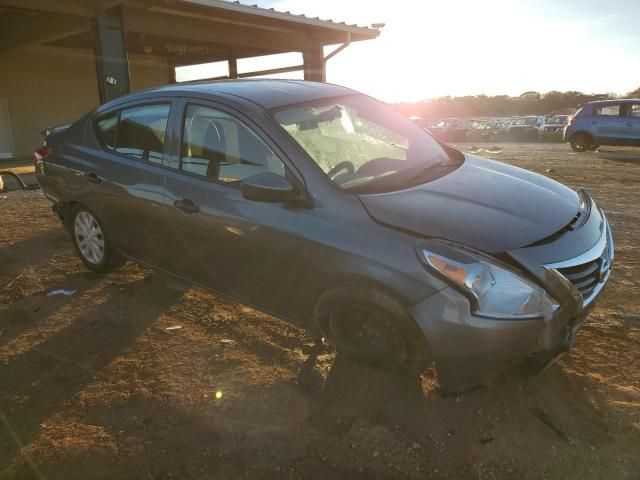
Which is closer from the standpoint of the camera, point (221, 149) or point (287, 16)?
point (221, 149)

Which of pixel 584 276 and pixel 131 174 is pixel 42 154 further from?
pixel 584 276

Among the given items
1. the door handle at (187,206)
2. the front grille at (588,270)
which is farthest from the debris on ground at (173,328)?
the front grille at (588,270)

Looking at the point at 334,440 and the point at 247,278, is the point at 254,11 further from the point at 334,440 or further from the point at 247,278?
the point at 334,440

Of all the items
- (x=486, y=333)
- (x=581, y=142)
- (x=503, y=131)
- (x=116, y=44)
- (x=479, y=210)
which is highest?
(x=116, y=44)

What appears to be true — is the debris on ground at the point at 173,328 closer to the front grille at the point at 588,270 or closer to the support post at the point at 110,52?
the front grille at the point at 588,270

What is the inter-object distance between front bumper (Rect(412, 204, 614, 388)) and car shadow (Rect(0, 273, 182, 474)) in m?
2.03

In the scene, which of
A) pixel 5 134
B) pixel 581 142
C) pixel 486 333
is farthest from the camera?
pixel 5 134

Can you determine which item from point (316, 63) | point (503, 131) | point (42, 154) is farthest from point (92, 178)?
point (503, 131)

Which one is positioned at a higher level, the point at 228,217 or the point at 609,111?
the point at 609,111

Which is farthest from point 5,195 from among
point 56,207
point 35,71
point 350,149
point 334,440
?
point 35,71

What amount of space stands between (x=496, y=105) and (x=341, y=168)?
5246cm

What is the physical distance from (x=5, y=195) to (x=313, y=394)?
857cm

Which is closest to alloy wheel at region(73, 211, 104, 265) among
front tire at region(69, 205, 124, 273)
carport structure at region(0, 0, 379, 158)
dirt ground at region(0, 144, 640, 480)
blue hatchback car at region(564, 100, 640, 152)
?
front tire at region(69, 205, 124, 273)

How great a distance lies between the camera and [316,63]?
1432cm
